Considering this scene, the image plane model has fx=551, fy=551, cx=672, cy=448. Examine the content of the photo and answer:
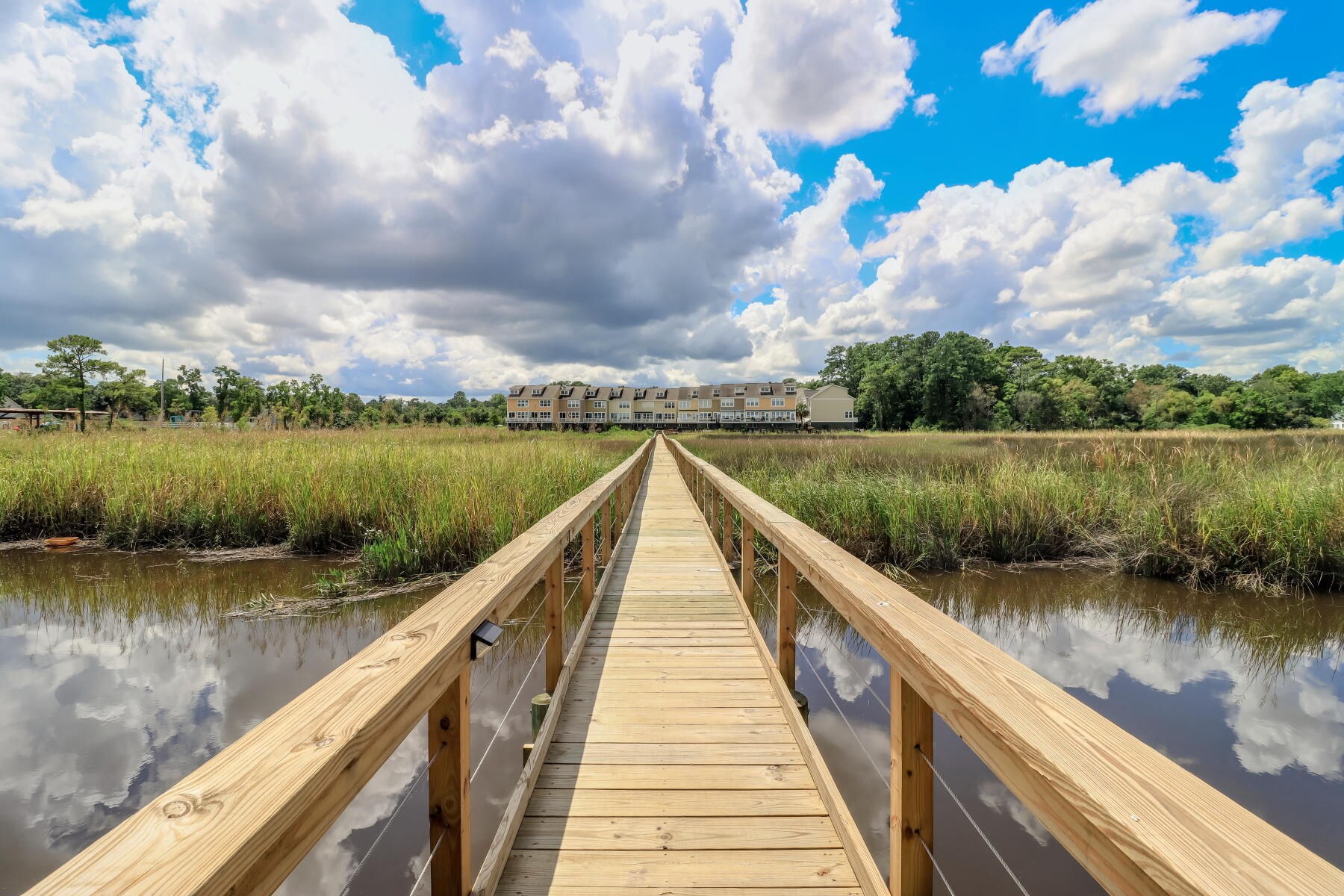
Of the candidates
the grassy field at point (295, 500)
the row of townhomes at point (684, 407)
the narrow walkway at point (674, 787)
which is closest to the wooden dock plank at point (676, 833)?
the narrow walkway at point (674, 787)

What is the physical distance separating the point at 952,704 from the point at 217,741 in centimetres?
429

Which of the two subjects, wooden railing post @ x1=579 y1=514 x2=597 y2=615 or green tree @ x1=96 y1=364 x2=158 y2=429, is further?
green tree @ x1=96 y1=364 x2=158 y2=429

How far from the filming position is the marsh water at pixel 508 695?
2748 mm

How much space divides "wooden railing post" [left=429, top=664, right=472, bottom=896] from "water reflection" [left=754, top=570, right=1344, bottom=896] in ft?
5.85

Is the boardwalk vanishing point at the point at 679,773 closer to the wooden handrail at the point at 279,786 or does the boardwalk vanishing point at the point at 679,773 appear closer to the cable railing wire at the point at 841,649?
the wooden handrail at the point at 279,786

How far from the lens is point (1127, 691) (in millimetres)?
4156

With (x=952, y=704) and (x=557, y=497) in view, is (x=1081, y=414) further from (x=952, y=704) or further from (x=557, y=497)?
(x=952, y=704)

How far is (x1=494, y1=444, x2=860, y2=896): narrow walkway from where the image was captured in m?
1.73

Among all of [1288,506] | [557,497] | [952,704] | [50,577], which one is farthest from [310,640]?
[1288,506]

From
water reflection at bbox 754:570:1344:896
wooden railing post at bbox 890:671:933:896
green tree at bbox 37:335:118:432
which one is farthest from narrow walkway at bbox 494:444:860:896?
green tree at bbox 37:335:118:432

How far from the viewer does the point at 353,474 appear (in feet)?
25.3

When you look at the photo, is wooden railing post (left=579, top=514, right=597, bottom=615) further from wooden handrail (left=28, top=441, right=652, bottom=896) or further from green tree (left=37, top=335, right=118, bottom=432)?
green tree (left=37, top=335, right=118, bottom=432)

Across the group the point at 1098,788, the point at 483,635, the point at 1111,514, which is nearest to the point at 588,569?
the point at 483,635

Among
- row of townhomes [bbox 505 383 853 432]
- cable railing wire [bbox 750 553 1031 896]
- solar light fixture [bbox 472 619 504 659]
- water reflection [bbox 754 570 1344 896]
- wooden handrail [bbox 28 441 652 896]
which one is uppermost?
row of townhomes [bbox 505 383 853 432]
